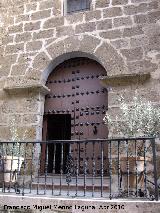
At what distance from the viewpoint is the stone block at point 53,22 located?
686cm

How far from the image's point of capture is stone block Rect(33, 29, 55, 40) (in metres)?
6.84

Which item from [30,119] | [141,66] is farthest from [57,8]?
[30,119]

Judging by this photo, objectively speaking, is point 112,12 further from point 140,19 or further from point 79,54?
point 79,54

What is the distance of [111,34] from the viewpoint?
6.32 m

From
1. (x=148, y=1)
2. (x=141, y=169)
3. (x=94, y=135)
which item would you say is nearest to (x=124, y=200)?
(x=141, y=169)

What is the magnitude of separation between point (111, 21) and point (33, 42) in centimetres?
183

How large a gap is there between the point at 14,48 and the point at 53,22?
1.09 metres

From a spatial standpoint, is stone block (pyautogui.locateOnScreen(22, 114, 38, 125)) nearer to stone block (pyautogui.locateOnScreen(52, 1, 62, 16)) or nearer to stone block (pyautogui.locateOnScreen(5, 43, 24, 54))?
stone block (pyautogui.locateOnScreen(5, 43, 24, 54))

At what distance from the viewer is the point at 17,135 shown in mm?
6359

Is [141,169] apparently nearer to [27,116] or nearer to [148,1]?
[27,116]

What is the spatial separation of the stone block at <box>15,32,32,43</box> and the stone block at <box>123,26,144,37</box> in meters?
2.23

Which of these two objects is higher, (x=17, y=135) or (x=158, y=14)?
(x=158, y=14)

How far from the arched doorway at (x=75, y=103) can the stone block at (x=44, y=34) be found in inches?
28.3

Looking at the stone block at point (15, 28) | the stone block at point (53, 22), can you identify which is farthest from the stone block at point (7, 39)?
the stone block at point (53, 22)
